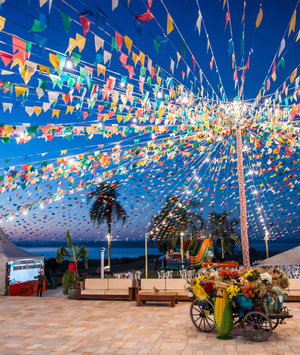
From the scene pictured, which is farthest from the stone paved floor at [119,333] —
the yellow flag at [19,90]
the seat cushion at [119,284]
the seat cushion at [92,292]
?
the yellow flag at [19,90]

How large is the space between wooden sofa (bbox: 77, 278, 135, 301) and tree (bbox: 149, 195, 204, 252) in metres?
11.1

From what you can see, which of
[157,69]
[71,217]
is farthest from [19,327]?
[71,217]

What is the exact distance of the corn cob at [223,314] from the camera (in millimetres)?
5434

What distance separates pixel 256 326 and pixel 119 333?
2667mm

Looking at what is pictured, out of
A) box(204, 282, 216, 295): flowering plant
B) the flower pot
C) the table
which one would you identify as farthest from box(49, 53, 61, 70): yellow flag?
the flower pot

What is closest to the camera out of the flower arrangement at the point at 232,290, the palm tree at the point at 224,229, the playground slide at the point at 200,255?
the flower arrangement at the point at 232,290

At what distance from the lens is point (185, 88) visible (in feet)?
23.7

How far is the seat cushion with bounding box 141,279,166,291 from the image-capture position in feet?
31.6

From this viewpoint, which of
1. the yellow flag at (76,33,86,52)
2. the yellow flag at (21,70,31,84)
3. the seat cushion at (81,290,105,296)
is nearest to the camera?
the yellow flag at (76,33,86,52)

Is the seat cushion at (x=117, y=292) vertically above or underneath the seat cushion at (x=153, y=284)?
underneath

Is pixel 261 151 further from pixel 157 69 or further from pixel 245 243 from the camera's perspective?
pixel 157 69

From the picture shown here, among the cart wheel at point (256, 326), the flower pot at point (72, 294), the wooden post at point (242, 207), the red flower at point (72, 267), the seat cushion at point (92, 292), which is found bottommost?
the flower pot at point (72, 294)

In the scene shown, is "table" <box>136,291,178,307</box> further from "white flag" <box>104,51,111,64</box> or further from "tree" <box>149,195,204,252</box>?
"tree" <box>149,195,204,252</box>

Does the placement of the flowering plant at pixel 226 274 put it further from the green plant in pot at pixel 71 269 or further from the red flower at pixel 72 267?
the red flower at pixel 72 267
